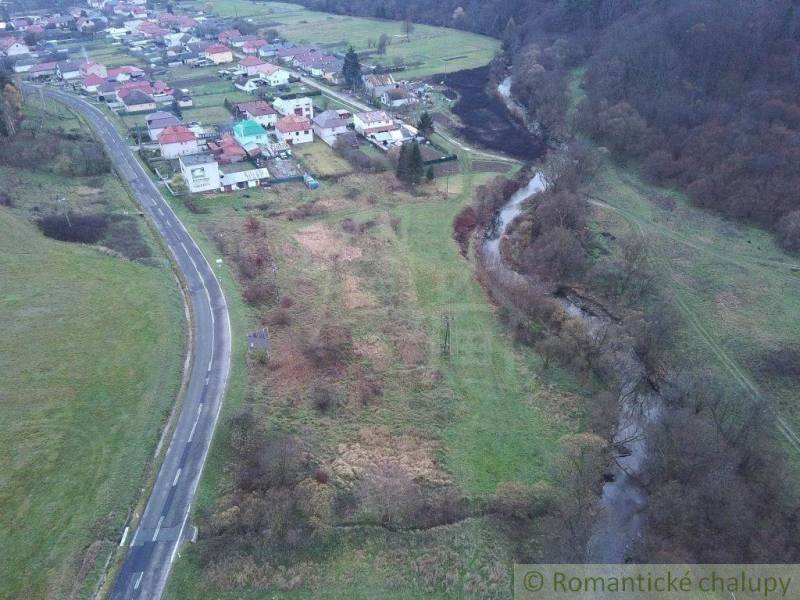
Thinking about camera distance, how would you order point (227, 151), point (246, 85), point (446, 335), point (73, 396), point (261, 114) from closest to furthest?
point (73, 396)
point (446, 335)
point (227, 151)
point (261, 114)
point (246, 85)

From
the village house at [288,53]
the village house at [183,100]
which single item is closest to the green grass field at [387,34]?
the village house at [288,53]

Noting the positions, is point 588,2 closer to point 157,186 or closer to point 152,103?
point 152,103

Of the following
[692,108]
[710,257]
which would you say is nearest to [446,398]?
[710,257]

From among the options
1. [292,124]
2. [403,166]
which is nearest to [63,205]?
[292,124]

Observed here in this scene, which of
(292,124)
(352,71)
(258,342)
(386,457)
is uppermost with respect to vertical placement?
(352,71)

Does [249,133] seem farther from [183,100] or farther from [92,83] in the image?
[92,83]

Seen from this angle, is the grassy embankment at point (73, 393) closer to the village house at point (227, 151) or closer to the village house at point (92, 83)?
the village house at point (227, 151)

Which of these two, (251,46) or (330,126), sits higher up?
(251,46)

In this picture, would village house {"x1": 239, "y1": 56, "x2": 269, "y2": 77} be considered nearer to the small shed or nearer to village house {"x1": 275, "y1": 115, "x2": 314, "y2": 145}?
village house {"x1": 275, "y1": 115, "x2": 314, "y2": 145}
